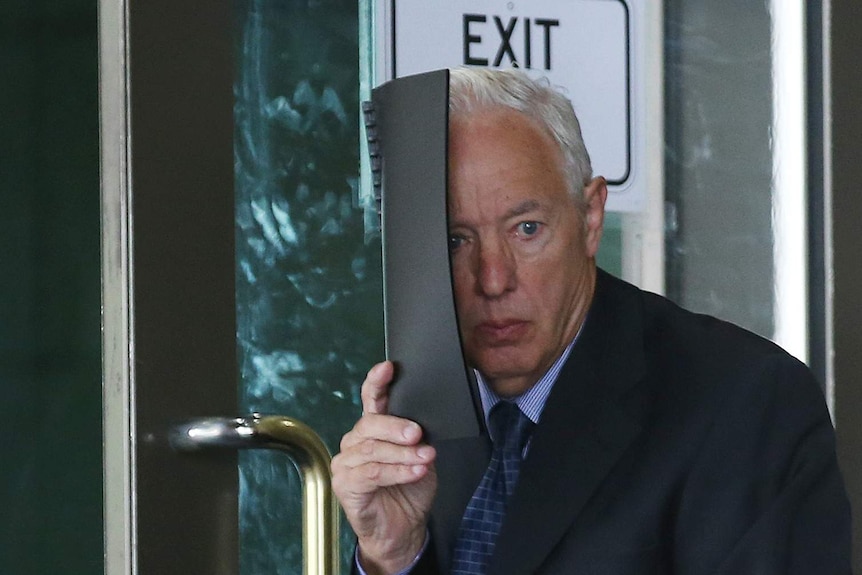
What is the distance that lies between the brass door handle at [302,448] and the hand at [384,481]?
0.08 ft

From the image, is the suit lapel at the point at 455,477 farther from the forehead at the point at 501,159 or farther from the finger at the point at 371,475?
the forehead at the point at 501,159

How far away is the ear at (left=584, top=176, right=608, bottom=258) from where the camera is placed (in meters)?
0.96

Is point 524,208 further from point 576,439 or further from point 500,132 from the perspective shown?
point 576,439

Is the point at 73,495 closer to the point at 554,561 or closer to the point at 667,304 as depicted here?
the point at 554,561

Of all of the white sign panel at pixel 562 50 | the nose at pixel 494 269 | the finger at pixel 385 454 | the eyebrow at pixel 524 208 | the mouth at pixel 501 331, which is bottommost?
the finger at pixel 385 454

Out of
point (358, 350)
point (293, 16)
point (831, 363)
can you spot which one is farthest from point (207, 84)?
point (831, 363)

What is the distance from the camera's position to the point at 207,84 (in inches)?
36.8

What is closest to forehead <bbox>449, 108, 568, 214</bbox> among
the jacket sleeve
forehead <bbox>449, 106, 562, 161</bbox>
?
forehead <bbox>449, 106, 562, 161</bbox>

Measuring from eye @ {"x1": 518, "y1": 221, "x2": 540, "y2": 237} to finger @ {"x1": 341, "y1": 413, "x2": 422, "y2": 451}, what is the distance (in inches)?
7.1

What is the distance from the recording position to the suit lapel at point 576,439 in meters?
0.92

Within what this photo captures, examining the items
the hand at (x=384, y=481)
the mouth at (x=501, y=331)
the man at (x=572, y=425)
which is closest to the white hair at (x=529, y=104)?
the man at (x=572, y=425)

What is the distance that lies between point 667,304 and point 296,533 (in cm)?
39

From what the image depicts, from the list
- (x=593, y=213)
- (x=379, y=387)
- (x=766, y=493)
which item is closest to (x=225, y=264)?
(x=379, y=387)

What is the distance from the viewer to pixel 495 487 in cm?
96
